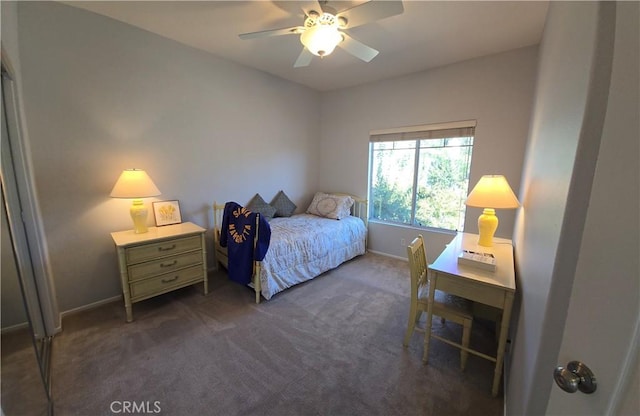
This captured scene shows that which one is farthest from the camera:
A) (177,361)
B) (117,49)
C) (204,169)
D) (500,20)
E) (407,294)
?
(204,169)

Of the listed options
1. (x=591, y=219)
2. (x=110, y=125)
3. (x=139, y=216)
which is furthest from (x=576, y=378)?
(x=110, y=125)

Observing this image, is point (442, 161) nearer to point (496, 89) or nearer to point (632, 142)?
point (496, 89)

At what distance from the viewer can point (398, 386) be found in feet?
5.41

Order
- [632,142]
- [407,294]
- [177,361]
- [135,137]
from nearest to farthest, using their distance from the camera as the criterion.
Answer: [632,142]
[177,361]
[135,137]
[407,294]

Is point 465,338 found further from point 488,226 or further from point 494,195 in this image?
point 494,195

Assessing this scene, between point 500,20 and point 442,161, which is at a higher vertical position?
point 500,20

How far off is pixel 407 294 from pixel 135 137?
3.32 meters

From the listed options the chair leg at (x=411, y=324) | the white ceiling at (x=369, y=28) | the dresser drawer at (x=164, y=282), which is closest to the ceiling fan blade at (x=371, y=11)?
the white ceiling at (x=369, y=28)

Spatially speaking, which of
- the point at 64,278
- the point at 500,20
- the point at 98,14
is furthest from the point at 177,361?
the point at 500,20

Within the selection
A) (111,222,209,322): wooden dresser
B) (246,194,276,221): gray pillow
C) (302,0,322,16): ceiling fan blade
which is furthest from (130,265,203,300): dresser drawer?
(302,0,322,16): ceiling fan blade

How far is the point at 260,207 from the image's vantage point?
362 cm

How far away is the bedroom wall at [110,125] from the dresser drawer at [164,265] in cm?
54

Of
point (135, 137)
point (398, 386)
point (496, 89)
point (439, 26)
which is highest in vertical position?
point (439, 26)

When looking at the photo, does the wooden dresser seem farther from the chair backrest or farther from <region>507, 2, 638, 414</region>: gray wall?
<region>507, 2, 638, 414</region>: gray wall
